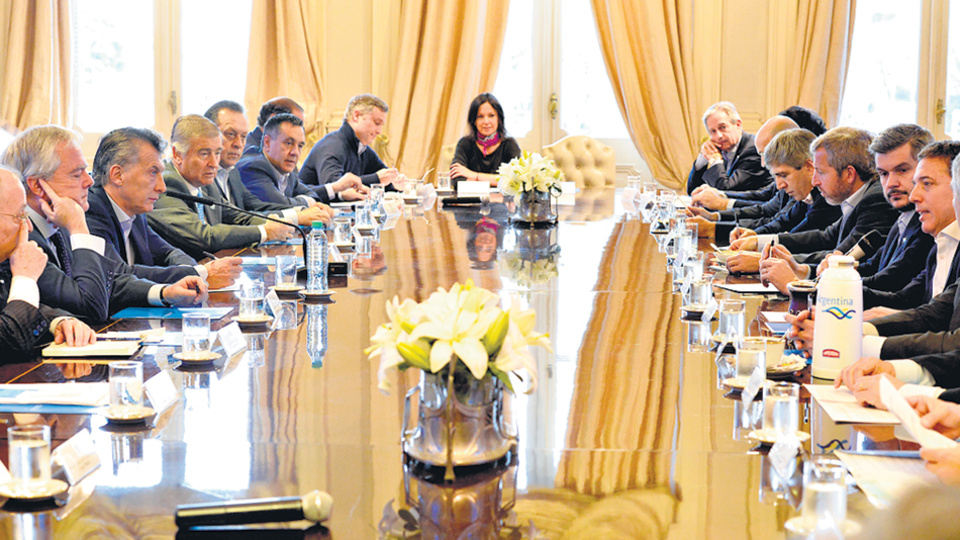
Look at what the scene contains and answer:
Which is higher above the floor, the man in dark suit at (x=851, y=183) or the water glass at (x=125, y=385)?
the man in dark suit at (x=851, y=183)

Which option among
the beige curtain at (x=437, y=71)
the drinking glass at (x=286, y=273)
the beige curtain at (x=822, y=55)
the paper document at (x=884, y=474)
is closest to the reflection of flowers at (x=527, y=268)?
the drinking glass at (x=286, y=273)

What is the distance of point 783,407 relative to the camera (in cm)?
141

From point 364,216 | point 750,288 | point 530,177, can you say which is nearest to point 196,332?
point 750,288

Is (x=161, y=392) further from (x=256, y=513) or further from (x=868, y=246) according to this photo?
(x=868, y=246)

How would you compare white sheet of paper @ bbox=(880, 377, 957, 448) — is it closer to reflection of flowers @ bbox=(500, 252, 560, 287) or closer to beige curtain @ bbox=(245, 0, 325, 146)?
reflection of flowers @ bbox=(500, 252, 560, 287)

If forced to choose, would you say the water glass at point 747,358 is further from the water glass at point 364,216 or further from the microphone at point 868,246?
the water glass at point 364,216

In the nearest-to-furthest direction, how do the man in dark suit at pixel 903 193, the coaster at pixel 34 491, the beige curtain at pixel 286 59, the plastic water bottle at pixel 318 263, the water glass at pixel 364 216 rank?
the coaster at pixel 34 491 < the plastic water bottle at pixel 318 263 < the man in dark suit at pixel 903 193 < the water glass at pixel 364 216 < the beige curtain at pixel 286 59

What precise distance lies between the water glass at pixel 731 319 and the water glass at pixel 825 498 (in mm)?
965

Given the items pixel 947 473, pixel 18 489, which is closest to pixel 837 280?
pixel 947 473

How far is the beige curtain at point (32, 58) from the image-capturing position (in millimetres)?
7156

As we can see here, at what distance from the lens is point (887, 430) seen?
1513 mm

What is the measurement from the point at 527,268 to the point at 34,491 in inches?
85.0

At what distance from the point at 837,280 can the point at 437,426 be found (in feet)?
2.85

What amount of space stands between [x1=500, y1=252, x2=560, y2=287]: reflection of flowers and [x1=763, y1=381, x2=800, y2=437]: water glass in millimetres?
1486
